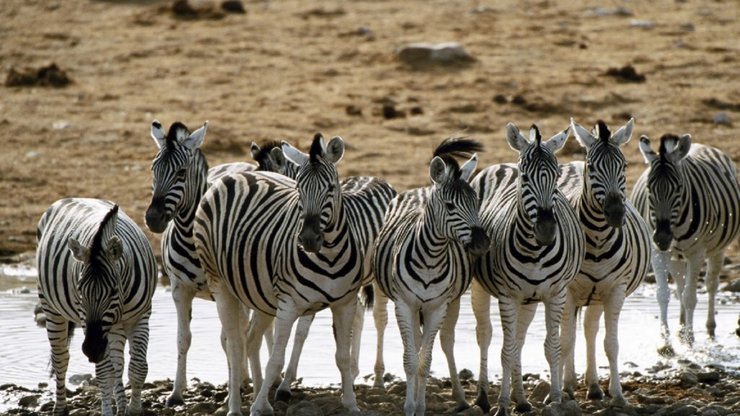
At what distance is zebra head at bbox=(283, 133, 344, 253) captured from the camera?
317 inches

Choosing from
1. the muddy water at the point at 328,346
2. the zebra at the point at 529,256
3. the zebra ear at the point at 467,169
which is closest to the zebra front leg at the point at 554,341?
the zebra at the point at 529,256

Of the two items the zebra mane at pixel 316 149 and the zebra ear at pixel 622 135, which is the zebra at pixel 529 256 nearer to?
the zebra ear at pixel 622 135

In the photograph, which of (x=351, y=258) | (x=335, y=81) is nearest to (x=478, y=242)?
(x=351, y=258)

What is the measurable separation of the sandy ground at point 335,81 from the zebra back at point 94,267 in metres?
6.55

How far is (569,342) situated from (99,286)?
332 cm

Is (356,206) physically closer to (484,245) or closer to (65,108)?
(484,245)

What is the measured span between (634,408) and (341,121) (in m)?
12.5

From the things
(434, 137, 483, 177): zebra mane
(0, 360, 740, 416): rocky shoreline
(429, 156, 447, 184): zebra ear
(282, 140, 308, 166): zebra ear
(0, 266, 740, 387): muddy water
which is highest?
(434, 137, 483, 177): zebra mane

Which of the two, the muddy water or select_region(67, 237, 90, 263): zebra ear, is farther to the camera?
the muddy water

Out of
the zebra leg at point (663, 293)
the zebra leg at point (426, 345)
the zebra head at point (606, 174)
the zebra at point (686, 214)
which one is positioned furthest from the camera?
the zebra leg at point (663, 293)

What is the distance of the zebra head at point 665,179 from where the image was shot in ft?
34.9

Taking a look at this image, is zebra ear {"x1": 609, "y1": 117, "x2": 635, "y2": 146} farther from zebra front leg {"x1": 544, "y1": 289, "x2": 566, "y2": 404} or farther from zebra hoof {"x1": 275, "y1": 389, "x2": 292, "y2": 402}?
zebra hoof {"x1": 275, "y1": 389, "x2": 292, "y2": 402}

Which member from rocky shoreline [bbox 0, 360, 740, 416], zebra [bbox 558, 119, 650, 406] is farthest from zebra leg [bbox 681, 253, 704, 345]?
zebra [bbox 558, 119, 650, 406]

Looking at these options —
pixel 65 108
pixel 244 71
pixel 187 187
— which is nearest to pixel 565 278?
pixel 187 187
